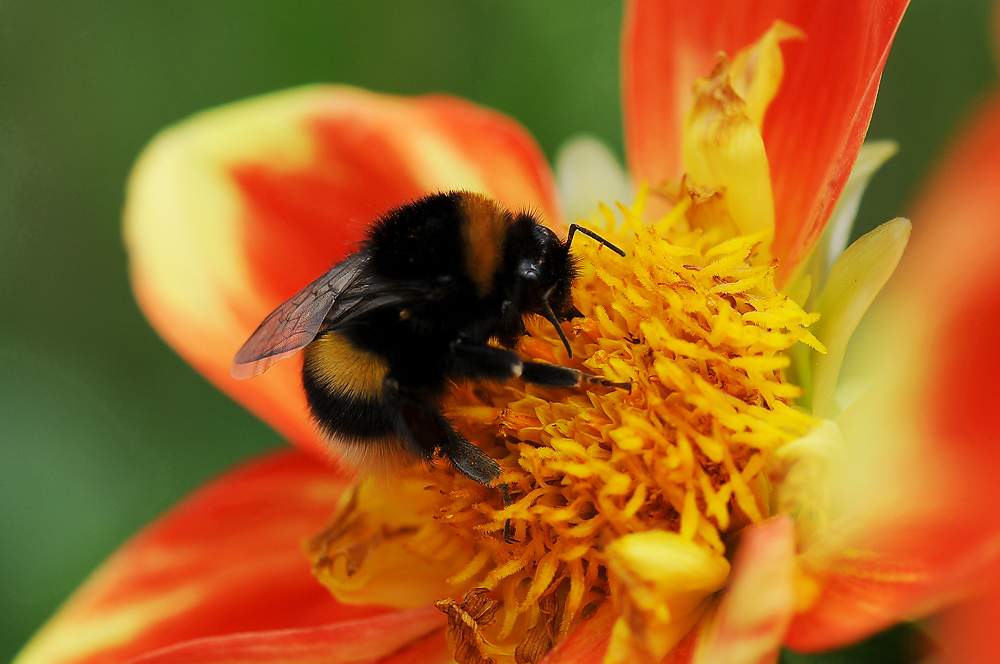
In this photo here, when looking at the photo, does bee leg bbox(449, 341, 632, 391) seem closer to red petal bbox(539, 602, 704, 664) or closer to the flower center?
the flower center

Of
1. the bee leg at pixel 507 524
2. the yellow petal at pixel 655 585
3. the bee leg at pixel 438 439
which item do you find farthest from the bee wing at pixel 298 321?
the yellow petal at pixel 655 585

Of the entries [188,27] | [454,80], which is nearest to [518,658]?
[454,80]

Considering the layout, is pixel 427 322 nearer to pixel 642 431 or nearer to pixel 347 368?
pixel 347 368

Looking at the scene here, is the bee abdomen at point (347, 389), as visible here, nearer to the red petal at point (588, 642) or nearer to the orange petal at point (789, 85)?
the red petal at point (588, 642)

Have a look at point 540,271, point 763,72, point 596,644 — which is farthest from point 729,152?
point 596,644

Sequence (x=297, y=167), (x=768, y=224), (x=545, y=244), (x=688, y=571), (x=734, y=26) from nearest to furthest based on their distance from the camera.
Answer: (x=688, y=571)
(x=545, y=244)
(x=768, y=224)
(x=734, y=26)
(x=297, y=167)

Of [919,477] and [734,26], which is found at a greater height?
[734,26]

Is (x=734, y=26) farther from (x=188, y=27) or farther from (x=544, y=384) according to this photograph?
(x=188, y=27)
